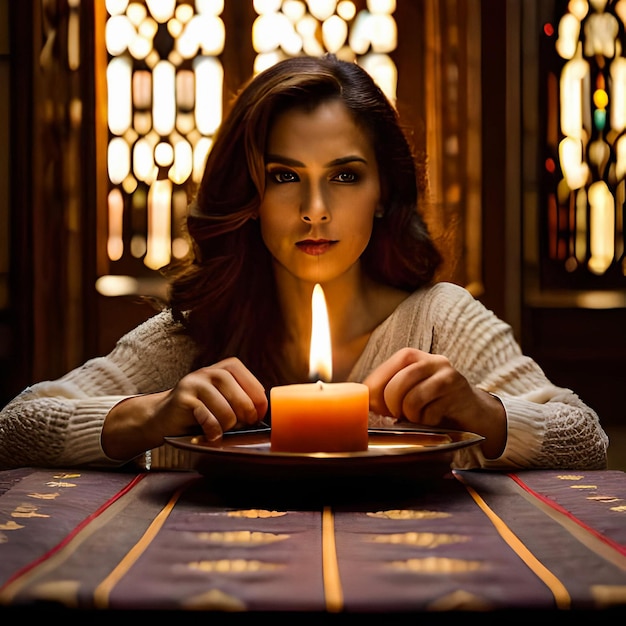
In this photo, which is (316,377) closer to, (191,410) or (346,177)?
(191,410)

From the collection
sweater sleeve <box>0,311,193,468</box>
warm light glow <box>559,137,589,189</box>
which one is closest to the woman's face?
sweater sleeve <box>0,311,193,468</box>

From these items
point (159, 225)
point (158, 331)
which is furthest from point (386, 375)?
point (159, 225)

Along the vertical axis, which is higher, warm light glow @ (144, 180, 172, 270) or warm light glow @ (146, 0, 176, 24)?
warm light glow @ (146, 0, 176, 24)

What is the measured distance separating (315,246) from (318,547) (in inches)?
Result: 32.0

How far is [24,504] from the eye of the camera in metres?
0.77

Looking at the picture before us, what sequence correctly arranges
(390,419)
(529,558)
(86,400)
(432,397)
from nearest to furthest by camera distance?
(529,558) → (432,397) → (86,400) → (390,419)

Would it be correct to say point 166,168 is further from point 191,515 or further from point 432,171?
point 191,515

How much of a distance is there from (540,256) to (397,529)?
207cm

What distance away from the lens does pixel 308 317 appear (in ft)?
5.14

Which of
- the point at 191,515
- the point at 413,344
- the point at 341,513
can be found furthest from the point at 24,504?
the point at 413,344

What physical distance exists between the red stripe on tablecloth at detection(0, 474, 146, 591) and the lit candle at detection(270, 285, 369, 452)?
162 mm

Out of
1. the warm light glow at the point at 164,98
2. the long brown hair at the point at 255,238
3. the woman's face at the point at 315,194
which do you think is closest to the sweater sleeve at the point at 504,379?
the long brown hair at the point at 255,238

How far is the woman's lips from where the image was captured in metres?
1.36

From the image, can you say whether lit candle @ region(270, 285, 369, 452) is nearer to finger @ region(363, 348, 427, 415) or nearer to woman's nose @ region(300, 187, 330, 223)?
finger @ region(363, 348, 427, 415)
